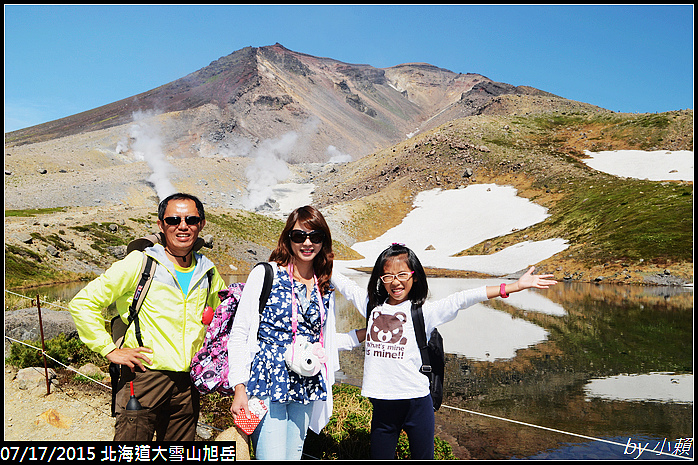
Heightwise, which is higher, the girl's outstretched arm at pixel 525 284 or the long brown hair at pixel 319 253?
the long brown hair at pixel 319 253

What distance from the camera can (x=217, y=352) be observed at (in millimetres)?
3641

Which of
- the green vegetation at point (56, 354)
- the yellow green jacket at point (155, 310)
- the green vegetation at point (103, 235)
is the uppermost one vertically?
the green vegetation at point (103, 235)

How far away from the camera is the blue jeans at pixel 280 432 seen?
3.31 meters

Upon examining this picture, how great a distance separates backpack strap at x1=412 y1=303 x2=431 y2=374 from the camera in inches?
150

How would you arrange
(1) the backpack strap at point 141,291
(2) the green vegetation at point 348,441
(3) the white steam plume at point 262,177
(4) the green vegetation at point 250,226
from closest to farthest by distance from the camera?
(1) the backpack strap at point 141,291, (2) the green vegetation at point 348,441, (4) the green vegetation at point 250,226, (3) the white steam plume at point 262,177

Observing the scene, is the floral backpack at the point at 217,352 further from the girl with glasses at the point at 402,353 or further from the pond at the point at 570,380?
the pond at the point at 570,380

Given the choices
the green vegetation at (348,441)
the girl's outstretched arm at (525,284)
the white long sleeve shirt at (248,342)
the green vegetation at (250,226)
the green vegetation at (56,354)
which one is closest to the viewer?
the white long sleeve shirt at (248,342)

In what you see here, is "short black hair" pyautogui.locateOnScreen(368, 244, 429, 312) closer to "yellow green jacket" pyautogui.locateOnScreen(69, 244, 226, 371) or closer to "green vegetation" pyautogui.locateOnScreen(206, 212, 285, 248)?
"yellow green jacket" pyautogui.locateOnScreen(69, 244, 226, 371)

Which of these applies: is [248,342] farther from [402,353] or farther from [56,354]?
[56,354]

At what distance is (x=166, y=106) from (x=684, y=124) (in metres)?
180

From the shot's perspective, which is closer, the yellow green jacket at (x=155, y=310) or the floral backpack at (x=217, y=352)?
the yellow green jacket at (x=155, y=310)

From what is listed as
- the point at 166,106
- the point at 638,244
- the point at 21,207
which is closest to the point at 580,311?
the point at 638,244

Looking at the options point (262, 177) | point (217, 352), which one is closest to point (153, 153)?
point (262, 177)

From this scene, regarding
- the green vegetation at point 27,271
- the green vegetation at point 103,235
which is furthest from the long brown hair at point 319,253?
the green vegetation at point 103,235
